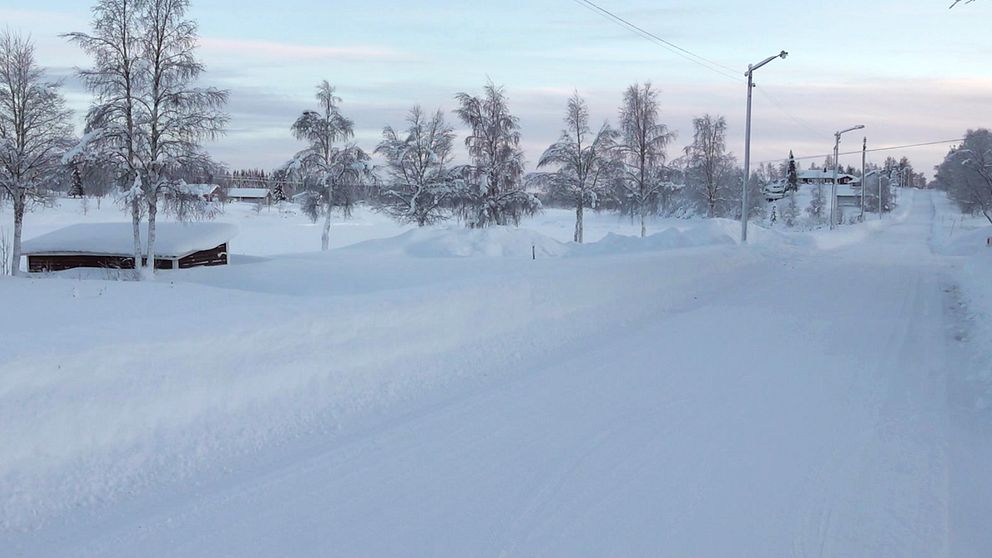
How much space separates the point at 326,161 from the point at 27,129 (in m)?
15.2

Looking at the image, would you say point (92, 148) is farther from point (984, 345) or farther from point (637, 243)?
point (984, 345)

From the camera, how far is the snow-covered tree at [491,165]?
41.9 meters

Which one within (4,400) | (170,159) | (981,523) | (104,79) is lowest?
(981,523)

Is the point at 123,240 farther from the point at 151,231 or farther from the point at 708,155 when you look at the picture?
the point at 708,155

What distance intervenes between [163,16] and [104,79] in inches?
129

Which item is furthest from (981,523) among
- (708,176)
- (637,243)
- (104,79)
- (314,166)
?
(708,176)

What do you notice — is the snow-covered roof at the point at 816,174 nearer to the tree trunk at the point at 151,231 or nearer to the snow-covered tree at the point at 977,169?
the snow-covered tree at the point at 977,169

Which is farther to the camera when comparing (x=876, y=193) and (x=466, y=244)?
(x=876, y=193)

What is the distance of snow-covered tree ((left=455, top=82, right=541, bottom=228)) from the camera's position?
4194 cm

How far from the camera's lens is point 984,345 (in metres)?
9.98

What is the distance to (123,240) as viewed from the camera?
28844 mm

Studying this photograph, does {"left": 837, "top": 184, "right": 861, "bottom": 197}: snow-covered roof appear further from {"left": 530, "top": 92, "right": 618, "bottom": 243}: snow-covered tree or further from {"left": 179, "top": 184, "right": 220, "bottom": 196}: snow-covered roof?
{"left": 179, "top": 184, "right": 220, "bottom": 196}: snow-covered roof

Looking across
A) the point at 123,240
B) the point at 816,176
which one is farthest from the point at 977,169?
the point at 816,176

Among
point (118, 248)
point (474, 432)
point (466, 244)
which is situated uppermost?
point (118, 248)
